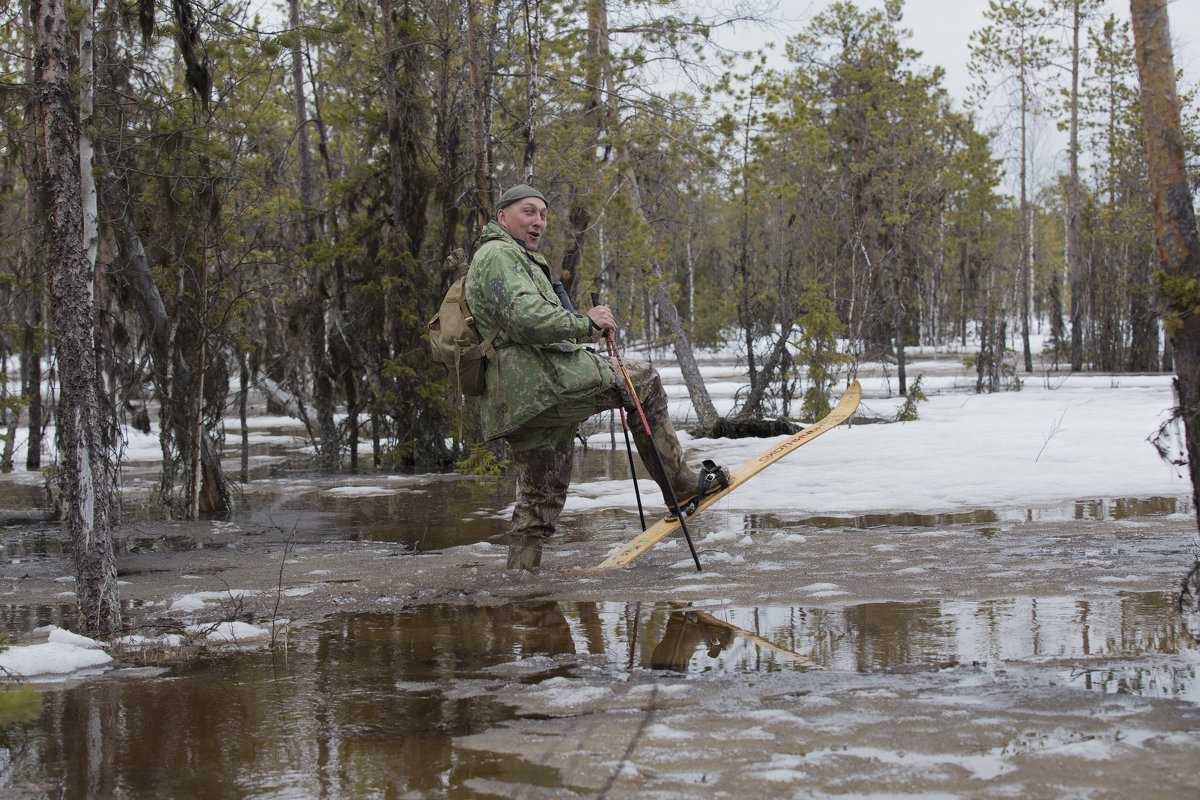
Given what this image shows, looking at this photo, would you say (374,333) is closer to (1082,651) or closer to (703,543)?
(703,543)

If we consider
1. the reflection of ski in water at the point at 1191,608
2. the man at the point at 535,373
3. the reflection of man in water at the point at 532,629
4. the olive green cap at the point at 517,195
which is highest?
the olive green cap at the point at 517,195

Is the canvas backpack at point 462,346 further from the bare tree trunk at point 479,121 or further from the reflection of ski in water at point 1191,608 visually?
the bare tree trunk at point 479,121

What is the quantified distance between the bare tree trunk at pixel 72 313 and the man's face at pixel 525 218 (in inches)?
81.6

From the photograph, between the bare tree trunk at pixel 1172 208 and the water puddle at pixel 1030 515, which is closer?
the bare tree trunk at pixel 1172 208

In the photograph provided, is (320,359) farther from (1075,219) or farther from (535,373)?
(1075,219)

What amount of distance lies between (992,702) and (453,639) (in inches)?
82.8

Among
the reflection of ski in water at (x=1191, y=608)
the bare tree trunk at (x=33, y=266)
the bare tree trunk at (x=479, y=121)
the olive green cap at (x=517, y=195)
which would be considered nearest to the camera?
the reflection of ski in water at (x=1191, y=608)

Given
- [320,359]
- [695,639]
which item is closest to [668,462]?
[695,639]

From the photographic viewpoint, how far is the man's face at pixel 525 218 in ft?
17.8

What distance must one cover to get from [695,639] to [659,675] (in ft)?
1.68

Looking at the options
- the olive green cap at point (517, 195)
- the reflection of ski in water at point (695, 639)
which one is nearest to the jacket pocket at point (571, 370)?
the olive green cap at point (517, 195)

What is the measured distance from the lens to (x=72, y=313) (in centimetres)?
413

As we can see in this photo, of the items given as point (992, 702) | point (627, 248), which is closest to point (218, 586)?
point (992, 702)

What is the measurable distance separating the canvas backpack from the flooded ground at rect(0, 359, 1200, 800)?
42.6 inches
